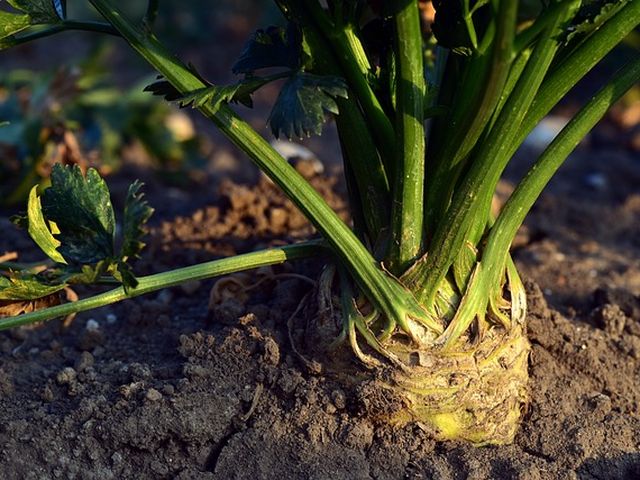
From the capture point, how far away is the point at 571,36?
160cm

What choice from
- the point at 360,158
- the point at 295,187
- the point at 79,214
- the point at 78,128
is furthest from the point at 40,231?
the point at 78,128

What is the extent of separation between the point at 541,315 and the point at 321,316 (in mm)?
515

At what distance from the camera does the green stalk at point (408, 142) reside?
1.53 meters

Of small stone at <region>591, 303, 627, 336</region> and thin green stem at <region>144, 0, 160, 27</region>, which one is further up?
thin green stem at <region>144, 0, 160, 27</region>

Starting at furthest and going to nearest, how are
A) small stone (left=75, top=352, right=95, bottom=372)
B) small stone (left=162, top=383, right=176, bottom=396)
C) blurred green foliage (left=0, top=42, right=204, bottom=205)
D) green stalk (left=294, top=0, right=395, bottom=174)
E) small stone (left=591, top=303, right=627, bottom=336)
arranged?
blurred green foliage (left=0, top=42, right=204, bottom=205), small stone (left=591, top=303, right=627, bottom=336), small stone (left=75, top=352, right=95, bottom=372), small stone (left=162, top=383, right=176, bottom=396), green stalk (left=294, top=0, right=395, bottom=174)

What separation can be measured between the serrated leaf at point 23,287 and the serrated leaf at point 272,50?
19.5 inches

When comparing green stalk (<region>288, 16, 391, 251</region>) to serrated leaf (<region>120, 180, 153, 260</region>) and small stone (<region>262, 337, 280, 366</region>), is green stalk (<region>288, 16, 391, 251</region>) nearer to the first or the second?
small stone (<region>262, 337, 280, 366</region>)

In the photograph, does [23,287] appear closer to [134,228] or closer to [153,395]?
[134,228]

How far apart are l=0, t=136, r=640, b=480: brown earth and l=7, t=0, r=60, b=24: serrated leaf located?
672mm

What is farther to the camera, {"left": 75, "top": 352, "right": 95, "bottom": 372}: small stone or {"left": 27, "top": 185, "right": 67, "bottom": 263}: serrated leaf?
{"left": 75, "top": 352, "right": 95, "bottom": 372}: small stone

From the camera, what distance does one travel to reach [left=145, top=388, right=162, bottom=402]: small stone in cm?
182

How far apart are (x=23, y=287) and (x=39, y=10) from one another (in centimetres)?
47

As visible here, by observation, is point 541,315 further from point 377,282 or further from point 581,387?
point 377,282

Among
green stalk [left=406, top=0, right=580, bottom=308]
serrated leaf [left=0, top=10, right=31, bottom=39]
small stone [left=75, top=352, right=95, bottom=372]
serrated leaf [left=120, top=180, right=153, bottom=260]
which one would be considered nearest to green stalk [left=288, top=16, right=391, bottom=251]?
green stalk [left=406, top=0, right=580, bottom=308]
